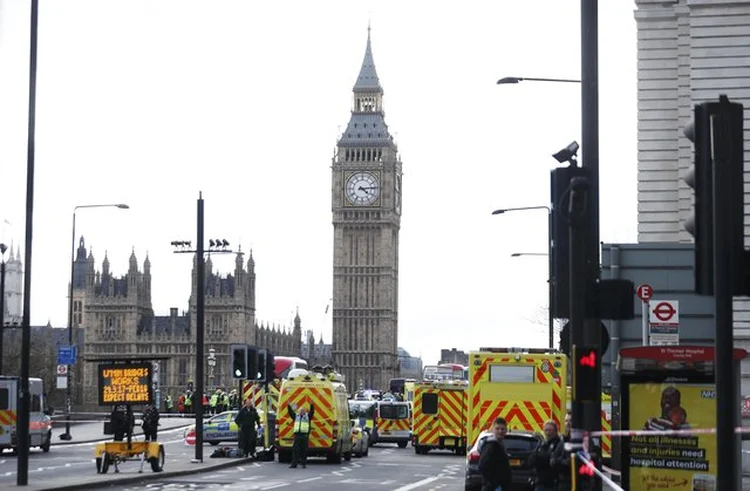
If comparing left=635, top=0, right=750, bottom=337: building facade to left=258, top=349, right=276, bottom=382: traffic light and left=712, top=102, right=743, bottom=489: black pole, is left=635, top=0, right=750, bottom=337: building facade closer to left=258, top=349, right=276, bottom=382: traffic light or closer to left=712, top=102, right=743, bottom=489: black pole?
left=258, top=349, right=276, bottom=382: traffic light

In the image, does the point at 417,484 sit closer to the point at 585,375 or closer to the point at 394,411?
the point at 585,375

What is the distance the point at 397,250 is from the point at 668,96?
14988cm

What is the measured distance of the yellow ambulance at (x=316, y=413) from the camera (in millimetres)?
40438

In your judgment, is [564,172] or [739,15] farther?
[739,15]

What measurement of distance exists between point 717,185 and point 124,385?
1056 inches

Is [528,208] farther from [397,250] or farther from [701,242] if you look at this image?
[397,250]

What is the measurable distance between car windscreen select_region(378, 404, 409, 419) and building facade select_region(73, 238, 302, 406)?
112 metres

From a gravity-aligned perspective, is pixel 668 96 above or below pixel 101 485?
above

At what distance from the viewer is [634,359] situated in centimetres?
1927

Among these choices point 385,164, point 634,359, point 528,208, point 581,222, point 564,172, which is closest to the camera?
point 581,222

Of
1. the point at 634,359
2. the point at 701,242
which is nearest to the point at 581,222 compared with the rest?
the point at 701,242

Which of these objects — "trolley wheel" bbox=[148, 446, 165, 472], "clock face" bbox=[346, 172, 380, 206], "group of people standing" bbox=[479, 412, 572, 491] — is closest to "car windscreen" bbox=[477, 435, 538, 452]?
"group of people standing" bbox=[479, 412, 572, 491]

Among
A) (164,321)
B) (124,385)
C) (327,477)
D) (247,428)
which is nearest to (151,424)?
(247,428)

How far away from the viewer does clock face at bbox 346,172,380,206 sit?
189875mm
